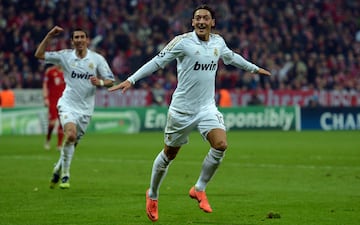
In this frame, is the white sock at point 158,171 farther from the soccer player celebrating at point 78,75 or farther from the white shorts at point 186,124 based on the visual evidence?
the soccer player celebrating at point 78,75

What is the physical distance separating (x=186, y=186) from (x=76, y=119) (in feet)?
6.88

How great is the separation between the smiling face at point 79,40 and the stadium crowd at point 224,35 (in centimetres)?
1747

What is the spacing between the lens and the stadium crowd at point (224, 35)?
33.6m

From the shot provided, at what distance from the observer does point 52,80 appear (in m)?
→ 22.7

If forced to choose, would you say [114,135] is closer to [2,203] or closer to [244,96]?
[244,96]

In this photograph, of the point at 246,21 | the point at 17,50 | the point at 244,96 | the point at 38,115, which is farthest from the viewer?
the point at 246,21

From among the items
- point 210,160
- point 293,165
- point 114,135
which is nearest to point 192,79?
point 210,160

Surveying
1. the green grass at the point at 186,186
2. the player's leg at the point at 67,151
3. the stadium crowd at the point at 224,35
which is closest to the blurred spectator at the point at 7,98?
the stadium crowd at the point at 224,35

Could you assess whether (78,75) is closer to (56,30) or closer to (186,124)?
(56,30)

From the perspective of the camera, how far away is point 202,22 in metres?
10.5

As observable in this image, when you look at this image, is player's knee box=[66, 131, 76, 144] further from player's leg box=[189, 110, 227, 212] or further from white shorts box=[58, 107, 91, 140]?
player's leg box=[189, 110, 227, 212]

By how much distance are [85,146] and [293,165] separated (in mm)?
A: 8263

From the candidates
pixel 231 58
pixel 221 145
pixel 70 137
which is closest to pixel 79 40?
pixel 70 137

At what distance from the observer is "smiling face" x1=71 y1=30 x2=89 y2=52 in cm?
1430
